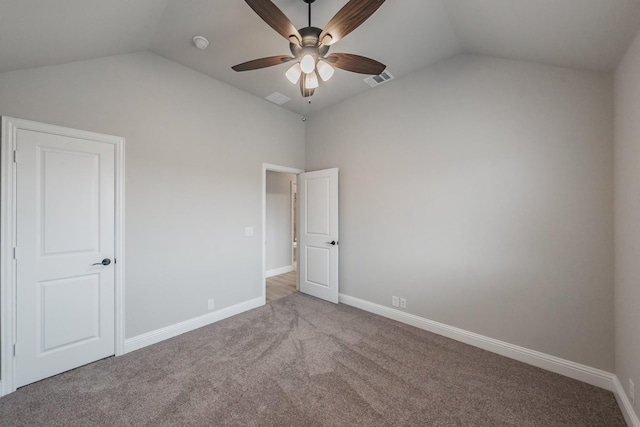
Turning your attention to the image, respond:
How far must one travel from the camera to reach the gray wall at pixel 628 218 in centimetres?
155

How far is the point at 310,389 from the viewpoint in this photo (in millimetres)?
1919

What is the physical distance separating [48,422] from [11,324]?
87 centimetres

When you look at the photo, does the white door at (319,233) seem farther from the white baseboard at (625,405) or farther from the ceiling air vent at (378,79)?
the white baseboard at (625,405)

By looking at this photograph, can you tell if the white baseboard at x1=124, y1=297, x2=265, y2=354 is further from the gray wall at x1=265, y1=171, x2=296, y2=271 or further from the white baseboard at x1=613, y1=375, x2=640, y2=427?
the white baseboard at x1=613, y1=375, x2=640, y2=427

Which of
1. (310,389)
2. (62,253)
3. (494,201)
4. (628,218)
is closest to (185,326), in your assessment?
(62,253)

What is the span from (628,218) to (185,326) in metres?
4.16

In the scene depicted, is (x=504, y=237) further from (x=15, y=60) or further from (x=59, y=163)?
(x=15, y=60)

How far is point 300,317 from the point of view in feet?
10.6

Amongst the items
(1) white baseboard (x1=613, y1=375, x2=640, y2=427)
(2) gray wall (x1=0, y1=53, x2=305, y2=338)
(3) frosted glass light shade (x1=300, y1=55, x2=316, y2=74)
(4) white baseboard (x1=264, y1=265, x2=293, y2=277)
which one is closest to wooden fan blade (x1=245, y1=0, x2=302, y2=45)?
(3) frosted glass light shade (x1=300, y1=55, x2=316, y2=74)

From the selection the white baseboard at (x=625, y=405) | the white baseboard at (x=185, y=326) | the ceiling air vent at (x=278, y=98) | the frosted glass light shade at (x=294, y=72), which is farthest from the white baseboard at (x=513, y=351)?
the ceiling air vent at (x=278, y=98)

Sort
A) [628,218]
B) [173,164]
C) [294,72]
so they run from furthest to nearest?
[173,164] < [294,72] < [628,218]

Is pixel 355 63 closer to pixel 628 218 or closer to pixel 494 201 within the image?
pixel 494 201

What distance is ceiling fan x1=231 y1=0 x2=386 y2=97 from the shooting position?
57.8 inches

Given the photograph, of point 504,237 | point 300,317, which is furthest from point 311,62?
point 300,317
